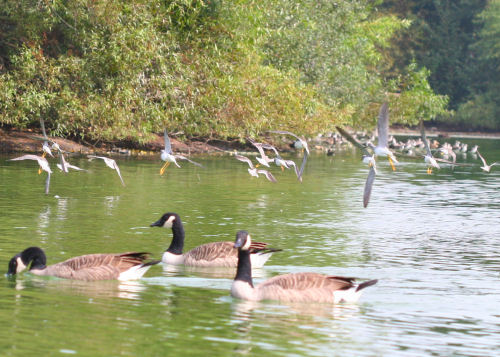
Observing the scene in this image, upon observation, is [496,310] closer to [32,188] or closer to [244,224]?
[244,224]

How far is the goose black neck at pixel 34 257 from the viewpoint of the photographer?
1497 cm

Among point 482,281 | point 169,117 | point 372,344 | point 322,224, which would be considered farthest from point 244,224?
point 169,117

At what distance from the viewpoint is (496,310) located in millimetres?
13461

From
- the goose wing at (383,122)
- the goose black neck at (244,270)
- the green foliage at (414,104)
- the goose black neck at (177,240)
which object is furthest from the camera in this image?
the green foliage at (414,104)

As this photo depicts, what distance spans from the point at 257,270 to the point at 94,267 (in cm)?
295

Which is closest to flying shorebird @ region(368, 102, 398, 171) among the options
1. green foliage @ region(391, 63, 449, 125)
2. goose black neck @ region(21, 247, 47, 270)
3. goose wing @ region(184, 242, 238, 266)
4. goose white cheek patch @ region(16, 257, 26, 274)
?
goose wing @ region(184, 242, 238, 266)

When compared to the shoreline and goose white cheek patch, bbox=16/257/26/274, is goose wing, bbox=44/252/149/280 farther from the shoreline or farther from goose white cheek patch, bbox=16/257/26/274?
the shoreline

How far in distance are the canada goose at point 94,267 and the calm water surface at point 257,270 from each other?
152 millimetres

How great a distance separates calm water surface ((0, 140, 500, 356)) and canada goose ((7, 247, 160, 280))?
15 centimetres

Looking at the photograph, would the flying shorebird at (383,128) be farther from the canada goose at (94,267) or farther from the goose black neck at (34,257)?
the goose black neck at (34,257)

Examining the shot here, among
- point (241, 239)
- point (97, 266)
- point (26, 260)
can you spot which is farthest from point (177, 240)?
point (241, 239)

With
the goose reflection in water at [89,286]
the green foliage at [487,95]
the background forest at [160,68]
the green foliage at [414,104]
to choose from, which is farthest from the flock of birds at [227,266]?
the green foliage at [487,95]

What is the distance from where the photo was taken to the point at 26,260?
14969mm

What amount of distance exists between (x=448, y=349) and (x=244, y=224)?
11771mm
